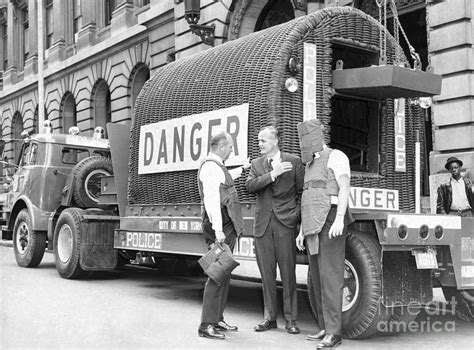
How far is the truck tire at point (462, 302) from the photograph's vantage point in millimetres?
7668

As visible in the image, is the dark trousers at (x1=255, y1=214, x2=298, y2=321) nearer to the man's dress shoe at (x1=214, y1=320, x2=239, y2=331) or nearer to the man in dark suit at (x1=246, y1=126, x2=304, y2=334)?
the man in dark suit at (x1=246, y1=126, x2=304, y2=334)

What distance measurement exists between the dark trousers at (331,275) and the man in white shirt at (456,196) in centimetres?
425

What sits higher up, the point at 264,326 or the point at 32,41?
the point at 32,41

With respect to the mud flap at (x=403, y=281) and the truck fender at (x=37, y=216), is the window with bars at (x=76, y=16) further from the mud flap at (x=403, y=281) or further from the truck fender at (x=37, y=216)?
the mud flap at (x=403, y=281)

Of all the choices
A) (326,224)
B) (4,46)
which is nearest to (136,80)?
(4,46)

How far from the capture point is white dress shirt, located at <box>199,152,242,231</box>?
650cm

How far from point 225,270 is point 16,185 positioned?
8493 mm

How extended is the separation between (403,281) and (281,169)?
1.59m

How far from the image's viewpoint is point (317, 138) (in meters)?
6.43

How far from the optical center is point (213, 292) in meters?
6.57

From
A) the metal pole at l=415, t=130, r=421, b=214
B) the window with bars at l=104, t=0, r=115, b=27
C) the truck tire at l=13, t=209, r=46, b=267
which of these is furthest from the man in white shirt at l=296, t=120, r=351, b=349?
the window with bars at l=104, t=0, r=115, b=27

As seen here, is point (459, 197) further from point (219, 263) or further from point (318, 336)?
point (219, 263)

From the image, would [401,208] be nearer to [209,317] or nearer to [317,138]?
[317,138]

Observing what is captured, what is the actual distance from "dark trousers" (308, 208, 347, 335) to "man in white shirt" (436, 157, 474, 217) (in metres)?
4.25
